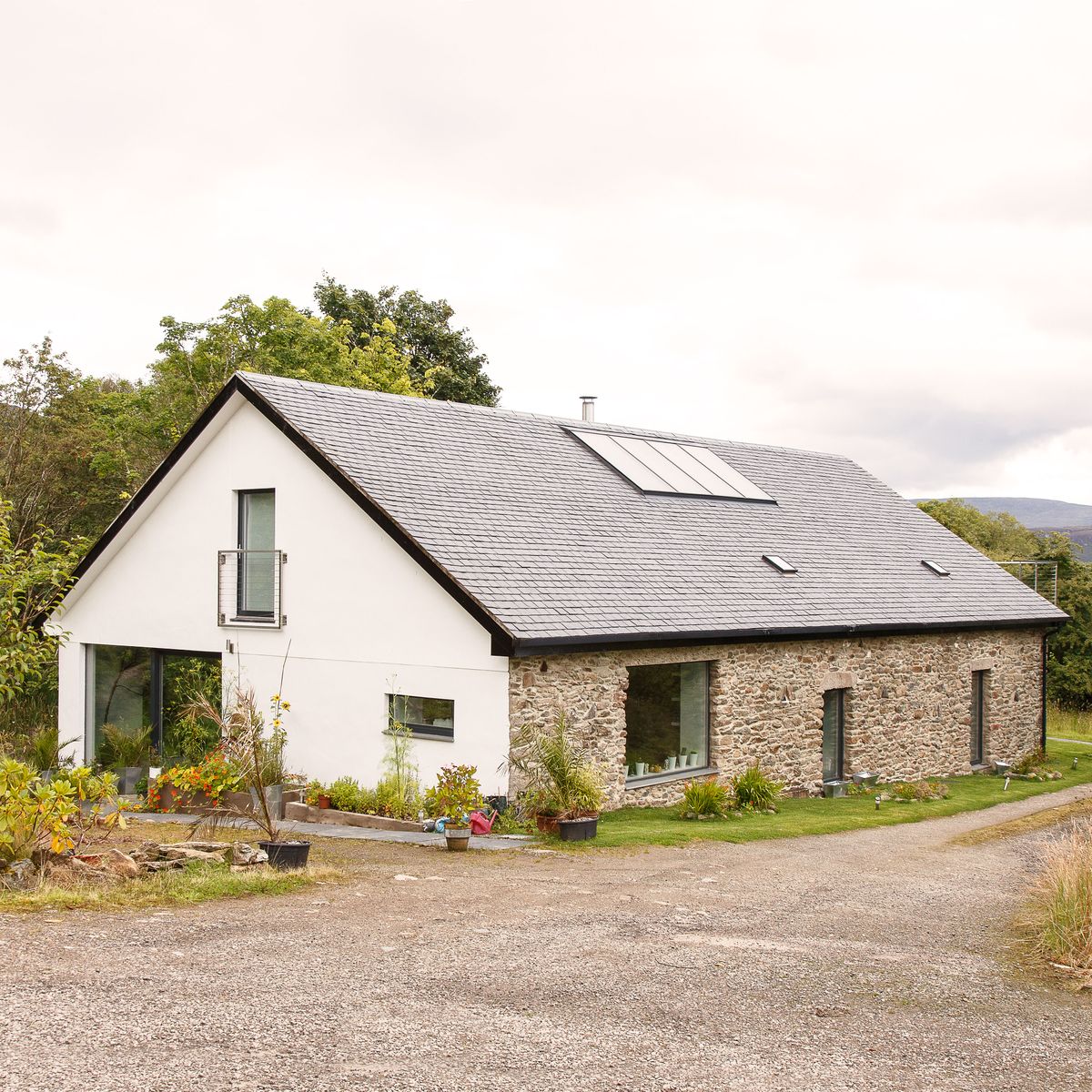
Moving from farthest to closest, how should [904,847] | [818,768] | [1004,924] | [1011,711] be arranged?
[1011,711] < [818,768] < [904,847] < [1004,924]

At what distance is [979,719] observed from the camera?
22.8 meters

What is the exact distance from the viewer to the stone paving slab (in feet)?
41.8

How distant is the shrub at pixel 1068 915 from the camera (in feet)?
24.0

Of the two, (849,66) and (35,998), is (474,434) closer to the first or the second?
(849,66)

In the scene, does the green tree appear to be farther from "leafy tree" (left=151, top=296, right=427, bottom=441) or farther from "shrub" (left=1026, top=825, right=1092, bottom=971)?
"shrub" (left=1026, top=825, right=1092, bottom=971)

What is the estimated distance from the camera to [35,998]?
6.10 m

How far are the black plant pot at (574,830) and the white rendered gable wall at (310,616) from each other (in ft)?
3.85

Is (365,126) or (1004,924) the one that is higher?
(365,126)

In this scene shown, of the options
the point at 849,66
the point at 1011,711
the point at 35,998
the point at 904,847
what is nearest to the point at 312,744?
the point at 904,847

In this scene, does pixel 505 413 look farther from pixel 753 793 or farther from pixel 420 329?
pixel 420 329

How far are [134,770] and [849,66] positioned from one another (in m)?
13.6

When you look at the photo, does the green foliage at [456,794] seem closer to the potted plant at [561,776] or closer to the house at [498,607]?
the house at [498,607]

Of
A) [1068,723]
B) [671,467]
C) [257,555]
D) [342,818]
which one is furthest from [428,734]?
[1068,723]

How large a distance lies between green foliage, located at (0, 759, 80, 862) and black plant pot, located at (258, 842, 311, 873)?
5.42 ft
